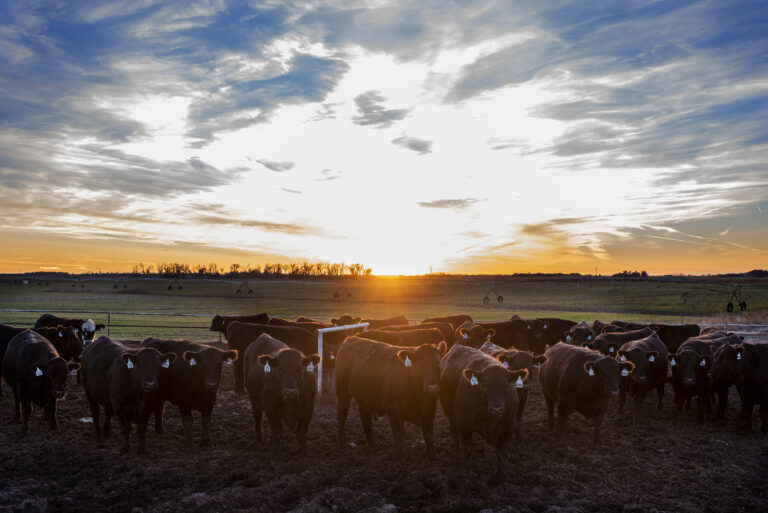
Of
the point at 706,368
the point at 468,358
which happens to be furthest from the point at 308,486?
the point at 706,368

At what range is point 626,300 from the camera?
214ft

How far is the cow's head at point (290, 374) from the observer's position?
7.97m

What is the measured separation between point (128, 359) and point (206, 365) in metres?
1.27

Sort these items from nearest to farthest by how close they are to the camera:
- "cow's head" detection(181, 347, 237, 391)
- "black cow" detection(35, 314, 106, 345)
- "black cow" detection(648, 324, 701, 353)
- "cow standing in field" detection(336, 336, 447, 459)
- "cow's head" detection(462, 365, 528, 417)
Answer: "cow's head" detection(462, 365, 528, 417)
"cow standing in field" detection(336, 336, 447, 459)
"cow's head" detection(181, 347, 237, 391)
"black cow" detection(35, 314, 106, 345)
"black cow" detection(648, 324, 701, 353)

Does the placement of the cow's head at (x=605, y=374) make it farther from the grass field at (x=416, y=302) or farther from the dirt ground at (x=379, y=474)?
the grass field at (x=416, y=302)

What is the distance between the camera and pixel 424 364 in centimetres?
823

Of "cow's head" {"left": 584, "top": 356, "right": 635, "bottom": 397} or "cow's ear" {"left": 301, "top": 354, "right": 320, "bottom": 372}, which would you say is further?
"cow's head" {"left": 584, "top": 356, "right": 635, "bottom": 397}

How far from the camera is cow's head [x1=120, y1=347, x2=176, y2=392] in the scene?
8.48 m

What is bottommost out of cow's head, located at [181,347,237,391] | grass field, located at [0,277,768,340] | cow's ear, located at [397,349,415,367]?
grass field, located at [0,277,768,340]

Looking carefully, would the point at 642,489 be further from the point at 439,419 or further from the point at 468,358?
the point at 439,419

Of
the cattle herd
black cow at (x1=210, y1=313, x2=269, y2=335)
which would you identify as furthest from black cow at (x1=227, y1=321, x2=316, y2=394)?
the cattle herd

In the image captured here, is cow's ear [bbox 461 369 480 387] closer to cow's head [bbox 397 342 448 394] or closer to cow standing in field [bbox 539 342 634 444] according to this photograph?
cow's head [bbox 397 342 448 394]

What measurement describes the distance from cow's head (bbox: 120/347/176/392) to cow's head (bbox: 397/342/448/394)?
4123mm

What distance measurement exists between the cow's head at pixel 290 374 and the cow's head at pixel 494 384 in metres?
2.56
